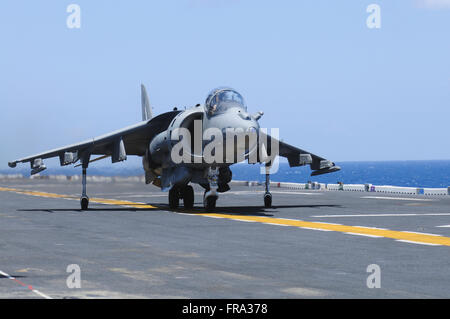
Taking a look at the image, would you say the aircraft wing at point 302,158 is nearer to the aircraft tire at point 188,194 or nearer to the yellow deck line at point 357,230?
the aircraft tire at point 188,194

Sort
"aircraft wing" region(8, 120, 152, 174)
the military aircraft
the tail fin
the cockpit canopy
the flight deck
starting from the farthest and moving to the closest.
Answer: the tail fin, "aircraft wing" region(8, 120, 152, 174), the cockpit canopy, the military aircraft, the flight deck

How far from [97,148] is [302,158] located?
9311 millimetres

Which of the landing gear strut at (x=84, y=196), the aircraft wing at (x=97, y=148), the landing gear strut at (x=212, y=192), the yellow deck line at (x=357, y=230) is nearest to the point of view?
the yellow deck line at (x=357, y=230)

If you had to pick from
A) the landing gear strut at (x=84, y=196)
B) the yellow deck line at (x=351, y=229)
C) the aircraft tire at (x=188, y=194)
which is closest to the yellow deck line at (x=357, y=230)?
the yellow deck line at (x=351, y=229)

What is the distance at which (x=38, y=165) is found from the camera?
3441cm

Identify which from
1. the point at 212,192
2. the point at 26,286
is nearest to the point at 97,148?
the point at 212,192

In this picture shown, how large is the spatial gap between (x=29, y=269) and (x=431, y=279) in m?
7.24

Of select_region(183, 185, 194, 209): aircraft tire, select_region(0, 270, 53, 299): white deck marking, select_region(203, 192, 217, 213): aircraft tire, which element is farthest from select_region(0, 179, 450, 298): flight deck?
select_region(183, 185, 194, 209): aircraft tire

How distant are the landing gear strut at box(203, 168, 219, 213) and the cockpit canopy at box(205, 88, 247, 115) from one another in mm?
2293

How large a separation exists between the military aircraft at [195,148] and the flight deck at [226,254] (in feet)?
7.14

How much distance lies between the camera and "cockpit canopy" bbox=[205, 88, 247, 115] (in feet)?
97.2

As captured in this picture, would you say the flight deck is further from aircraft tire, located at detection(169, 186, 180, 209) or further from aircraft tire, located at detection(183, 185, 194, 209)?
aircraft tire, located at detection(169, 186, 180, 209)

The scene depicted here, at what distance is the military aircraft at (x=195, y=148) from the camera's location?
29.0 m
